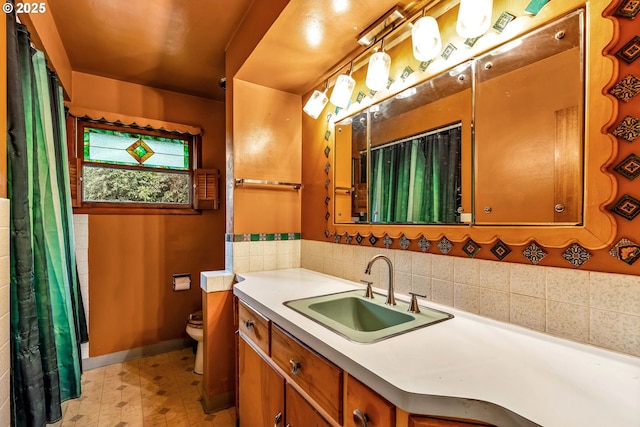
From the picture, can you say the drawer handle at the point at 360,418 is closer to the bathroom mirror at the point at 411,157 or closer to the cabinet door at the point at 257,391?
the cabinet door at the point at 257,391

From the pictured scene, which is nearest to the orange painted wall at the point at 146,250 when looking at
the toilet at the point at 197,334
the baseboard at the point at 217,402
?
the toilet at the point at 197,334

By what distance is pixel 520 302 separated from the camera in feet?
3.17

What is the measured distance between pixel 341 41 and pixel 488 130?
2.86 feet

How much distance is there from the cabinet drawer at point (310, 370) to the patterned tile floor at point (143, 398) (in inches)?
38.5

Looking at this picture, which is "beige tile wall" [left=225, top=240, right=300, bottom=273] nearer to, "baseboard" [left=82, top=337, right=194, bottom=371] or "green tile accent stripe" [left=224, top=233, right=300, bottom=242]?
"green tile accent stripe" [left=224, top=233, right=300, bottom=242]

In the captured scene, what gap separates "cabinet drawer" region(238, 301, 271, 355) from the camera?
123 centimetres

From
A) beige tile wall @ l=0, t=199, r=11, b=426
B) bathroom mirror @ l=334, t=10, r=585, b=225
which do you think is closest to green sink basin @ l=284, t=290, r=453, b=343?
bathroom mirror @ l=334, t=10, r=585, b=225

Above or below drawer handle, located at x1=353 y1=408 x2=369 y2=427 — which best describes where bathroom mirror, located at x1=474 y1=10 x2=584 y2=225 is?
above

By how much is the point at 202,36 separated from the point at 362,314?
1.93m

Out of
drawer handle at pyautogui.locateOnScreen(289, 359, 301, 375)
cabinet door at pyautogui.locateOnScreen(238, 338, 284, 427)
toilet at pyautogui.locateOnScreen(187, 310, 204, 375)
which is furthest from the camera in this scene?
toilet at pyautogui.locateOnScreen(187, 310, 204, 375)

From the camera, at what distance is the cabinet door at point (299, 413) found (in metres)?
0.92

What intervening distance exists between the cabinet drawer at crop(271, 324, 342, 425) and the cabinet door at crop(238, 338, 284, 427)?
0.11 meters

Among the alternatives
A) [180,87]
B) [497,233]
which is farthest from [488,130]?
[180,87]

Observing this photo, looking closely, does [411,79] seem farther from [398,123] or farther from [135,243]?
[135,243]
